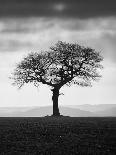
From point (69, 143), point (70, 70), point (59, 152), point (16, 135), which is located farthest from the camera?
point (70, 70)

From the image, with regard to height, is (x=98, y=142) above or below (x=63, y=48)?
below

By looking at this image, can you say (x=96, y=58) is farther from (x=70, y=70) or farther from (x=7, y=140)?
(x=7, y=140)

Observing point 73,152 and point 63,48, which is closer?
point 73,152

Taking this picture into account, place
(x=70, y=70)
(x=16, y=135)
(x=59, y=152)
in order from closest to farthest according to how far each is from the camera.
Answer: (x=59, y=152) < (x=16, y=135) < (x=70, y=70)

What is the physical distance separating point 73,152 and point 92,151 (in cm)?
88

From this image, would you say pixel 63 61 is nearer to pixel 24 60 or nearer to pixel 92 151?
pixel 24 60

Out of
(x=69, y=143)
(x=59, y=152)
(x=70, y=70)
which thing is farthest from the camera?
(x=70, y=70)

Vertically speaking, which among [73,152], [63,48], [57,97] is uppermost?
[63,48]

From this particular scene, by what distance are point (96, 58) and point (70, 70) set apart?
548cm

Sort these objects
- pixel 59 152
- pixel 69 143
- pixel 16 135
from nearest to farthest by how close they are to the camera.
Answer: pixel 59 152 → pixel 69 143 → pixel 16 135

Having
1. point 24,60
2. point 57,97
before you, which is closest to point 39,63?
point 24,60

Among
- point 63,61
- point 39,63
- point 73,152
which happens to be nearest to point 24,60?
point 39,63

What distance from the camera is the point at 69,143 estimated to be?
17188mm

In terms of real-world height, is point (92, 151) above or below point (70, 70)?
below
